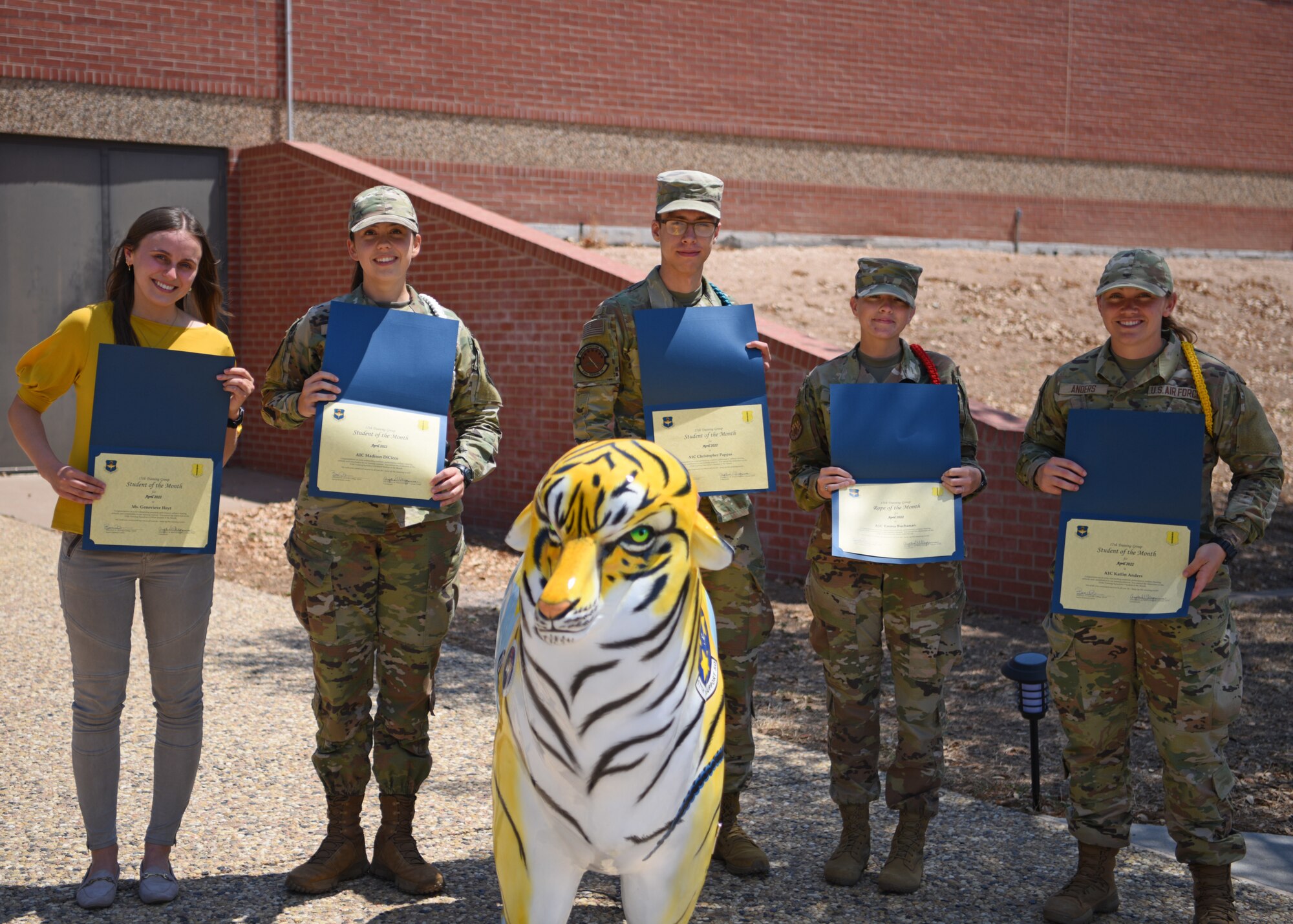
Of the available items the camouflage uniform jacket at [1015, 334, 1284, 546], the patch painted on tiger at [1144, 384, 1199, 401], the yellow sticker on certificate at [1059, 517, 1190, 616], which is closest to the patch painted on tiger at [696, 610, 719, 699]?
the yellow sticker on certificate at [1059, 517, 1190, 616]

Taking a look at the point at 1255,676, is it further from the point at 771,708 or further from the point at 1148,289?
the point at 1148,289

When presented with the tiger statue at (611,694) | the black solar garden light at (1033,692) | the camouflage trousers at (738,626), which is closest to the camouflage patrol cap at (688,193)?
the camouflage trousers at (738,626)

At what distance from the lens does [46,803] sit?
14.3 ft

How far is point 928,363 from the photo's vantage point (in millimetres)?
3988

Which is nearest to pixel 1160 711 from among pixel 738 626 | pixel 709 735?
pixel 738 626

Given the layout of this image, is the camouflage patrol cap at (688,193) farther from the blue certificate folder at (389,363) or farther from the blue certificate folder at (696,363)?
the blue certificate folder at (389,363)

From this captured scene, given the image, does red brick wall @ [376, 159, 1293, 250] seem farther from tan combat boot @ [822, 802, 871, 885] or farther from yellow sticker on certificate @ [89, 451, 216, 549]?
tan combat boot @ [822, 802, 871, 885]

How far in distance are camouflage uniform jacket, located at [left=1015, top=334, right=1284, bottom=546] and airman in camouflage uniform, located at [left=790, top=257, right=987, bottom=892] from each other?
411 mm

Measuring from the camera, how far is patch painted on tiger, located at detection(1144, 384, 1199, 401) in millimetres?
3576

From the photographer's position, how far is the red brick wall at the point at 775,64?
12570 mm

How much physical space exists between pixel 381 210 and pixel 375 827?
86.3 inches

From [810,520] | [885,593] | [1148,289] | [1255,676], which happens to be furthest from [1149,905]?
[810,520]

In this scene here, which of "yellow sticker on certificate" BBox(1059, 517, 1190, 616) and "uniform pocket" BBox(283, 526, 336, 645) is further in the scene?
"uniform pocket" BBox(283, 526, 336, 645)

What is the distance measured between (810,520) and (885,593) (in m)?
4.62
